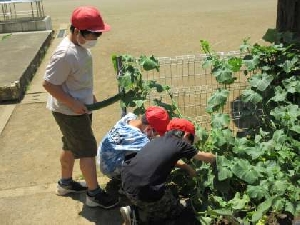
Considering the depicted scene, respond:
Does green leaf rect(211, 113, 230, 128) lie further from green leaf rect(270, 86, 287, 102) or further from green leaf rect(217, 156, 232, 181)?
green leaf rect(270, 86, 287, 102)

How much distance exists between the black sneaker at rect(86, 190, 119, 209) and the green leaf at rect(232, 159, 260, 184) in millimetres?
1020

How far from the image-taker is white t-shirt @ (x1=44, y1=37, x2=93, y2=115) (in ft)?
10.2

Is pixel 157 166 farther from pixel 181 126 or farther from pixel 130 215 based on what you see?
pixel 130 215

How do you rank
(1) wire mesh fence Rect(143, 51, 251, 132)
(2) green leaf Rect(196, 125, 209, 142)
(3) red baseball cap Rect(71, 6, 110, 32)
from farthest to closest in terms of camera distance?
(1) wire mesh fence Rect(143, 51, 251, 132) → (2) green leaf Rect(196, 125, 209, 142) → (3) red baseball cap Rect(71, 6, 110, 32)

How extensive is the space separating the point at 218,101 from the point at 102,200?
1207 millimetres

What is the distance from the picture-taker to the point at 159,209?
3021 millimetres

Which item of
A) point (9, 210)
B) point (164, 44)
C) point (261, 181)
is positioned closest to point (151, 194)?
point (261, 181)

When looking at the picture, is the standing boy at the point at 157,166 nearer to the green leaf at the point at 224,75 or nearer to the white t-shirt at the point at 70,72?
the white t-shirt at the point at 70,72

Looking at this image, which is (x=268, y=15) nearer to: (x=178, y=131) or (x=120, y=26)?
(x=120, y=26)

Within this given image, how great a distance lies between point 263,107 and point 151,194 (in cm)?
145

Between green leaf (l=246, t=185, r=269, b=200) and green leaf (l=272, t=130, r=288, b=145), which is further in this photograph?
green leaf (l=272, t=130, r=288, b=145)

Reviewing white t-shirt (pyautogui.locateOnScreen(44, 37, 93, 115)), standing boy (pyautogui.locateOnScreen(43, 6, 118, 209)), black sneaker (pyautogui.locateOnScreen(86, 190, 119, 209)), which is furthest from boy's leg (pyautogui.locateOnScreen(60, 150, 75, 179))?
white t-shirt (pyautogui.locateOnScreen(44, 37, 93, 115))

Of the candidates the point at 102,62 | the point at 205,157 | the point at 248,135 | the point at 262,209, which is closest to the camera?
the point at 262,209

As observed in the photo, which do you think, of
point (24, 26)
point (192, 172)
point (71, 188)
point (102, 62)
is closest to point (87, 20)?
point (192, 172)
